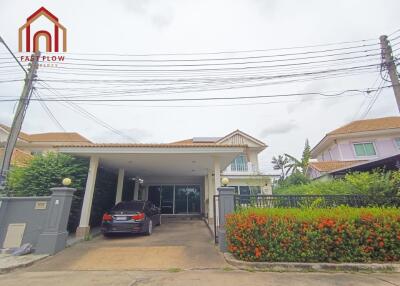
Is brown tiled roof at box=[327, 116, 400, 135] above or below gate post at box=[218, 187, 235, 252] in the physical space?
above

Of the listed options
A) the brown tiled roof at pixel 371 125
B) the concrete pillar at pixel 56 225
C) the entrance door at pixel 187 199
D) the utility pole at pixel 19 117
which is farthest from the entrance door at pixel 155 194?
the brown tiled roof at pixel 371 125

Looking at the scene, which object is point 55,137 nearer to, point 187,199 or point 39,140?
point 39,140

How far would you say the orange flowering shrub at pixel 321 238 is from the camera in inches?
183

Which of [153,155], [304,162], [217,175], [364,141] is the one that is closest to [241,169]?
[304,162]

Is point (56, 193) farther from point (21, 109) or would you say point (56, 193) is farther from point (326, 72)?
point (326, 72)

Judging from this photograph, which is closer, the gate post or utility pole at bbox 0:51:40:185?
the gate post

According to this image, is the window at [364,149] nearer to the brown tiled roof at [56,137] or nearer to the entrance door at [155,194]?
the entrance door at [155,194]

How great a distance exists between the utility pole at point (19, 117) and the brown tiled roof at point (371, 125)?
20.3 m

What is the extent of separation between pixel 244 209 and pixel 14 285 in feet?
16.8

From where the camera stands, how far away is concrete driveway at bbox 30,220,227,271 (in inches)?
194

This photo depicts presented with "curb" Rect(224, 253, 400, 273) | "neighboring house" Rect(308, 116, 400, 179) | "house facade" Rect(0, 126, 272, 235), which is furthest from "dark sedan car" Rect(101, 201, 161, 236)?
"neighboring house" Rect(308, 116, 400, 179)

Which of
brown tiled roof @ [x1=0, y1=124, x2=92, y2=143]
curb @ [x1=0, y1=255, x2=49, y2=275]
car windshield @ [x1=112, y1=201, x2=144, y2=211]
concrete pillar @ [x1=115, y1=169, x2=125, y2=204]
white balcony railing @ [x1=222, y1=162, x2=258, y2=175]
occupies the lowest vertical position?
curb @ [x1=0, y1=255, x2=49, y2=275]

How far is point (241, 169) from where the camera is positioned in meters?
21.0

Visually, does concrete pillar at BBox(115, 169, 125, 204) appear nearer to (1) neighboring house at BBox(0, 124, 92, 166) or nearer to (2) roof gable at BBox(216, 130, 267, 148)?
(1) neighboring house at BBox(0, 124, 92, 166)
